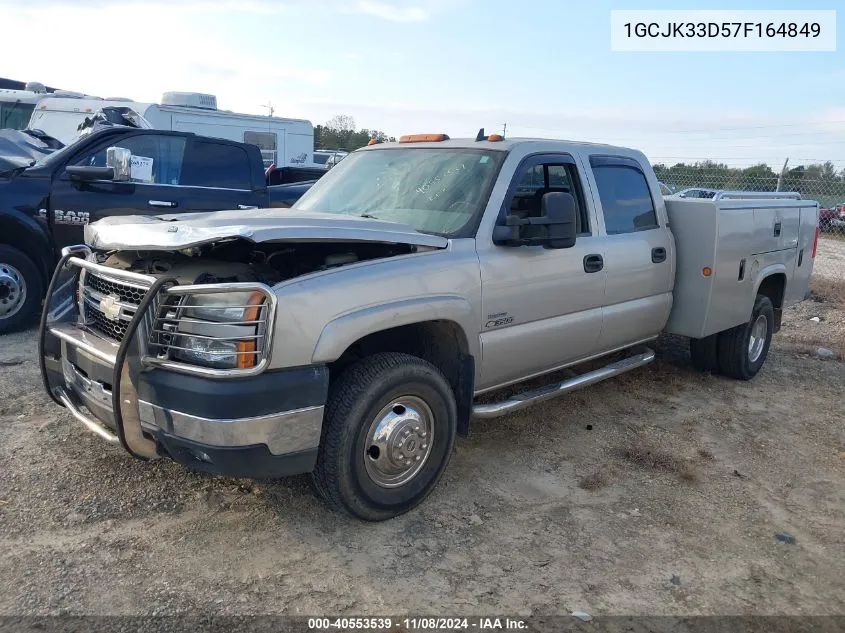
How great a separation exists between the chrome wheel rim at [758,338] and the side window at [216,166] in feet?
17.1

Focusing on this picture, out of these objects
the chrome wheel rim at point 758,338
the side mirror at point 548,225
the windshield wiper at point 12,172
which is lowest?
the chrome wheel rim at point 758,338

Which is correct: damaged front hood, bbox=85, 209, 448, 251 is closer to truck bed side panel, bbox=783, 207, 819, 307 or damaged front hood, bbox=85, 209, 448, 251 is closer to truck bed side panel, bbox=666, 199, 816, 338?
truck bed side panel, bbox=666, 199, 816, 338

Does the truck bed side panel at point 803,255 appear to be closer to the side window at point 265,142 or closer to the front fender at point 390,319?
the front fender at point 390,319

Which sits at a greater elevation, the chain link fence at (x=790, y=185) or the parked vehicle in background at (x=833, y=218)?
the chain link fence at (x=790, y=185)

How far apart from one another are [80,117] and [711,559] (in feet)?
38.4

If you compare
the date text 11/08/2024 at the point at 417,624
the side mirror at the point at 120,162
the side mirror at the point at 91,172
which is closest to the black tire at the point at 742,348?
the date text 11/08/2024 at the point at 417,624

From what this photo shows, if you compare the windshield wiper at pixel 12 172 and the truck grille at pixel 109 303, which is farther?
the windshield wiper at pixel 12 172

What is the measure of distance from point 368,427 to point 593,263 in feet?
6.69

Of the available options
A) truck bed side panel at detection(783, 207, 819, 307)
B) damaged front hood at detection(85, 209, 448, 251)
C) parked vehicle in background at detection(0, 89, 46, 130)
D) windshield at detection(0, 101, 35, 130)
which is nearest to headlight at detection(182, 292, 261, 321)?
damaged front hood at detection(85, 209, 448, 251)

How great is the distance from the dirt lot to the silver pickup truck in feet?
1.26

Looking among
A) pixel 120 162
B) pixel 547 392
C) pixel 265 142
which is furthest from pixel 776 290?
pixel 265 142

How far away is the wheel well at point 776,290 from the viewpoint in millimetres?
6566

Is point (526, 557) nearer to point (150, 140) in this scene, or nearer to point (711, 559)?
point (711, 559)

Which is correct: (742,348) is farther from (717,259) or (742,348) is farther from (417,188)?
(417,188)
